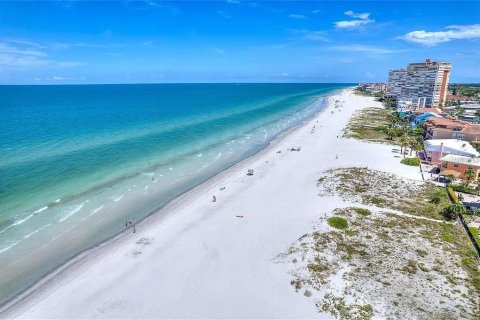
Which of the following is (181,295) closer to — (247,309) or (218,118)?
(247,309)

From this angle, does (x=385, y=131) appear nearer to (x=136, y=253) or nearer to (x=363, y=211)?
(x=363, y=211)

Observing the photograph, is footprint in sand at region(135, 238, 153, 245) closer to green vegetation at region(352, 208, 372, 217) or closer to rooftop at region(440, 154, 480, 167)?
green vegetation at region(352, 208, 372, 217)

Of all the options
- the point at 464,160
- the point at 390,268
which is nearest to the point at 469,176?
the point at 464,160

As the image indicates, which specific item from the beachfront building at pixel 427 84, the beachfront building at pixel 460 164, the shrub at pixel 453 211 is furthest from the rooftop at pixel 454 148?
the beachfront building at pixel 427 84

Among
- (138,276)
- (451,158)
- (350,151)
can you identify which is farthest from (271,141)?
(138,276)

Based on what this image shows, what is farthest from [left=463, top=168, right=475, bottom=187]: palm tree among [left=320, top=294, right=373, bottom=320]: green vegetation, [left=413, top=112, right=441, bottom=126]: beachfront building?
[left=413, top=112, right=441, bottom=126]: beachfront building

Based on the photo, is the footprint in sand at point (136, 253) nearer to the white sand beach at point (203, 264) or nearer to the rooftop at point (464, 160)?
the white sand beach at point (203, 264)
